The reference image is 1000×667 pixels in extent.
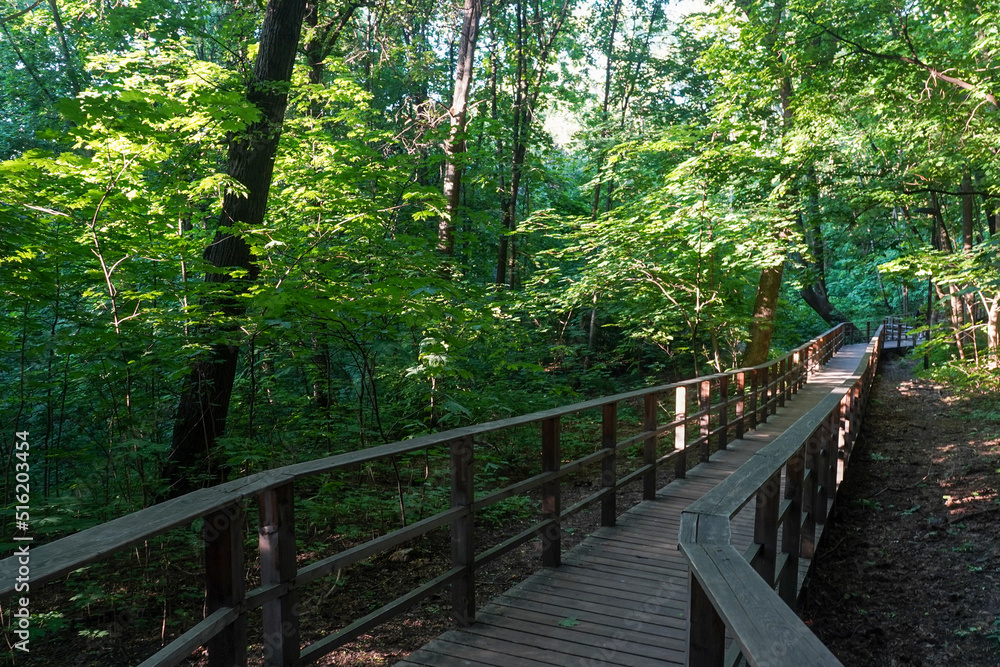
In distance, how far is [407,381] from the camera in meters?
7.87

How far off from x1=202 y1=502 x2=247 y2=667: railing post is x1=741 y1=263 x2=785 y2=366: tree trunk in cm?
1395

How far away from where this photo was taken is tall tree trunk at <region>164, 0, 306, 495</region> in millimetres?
6277

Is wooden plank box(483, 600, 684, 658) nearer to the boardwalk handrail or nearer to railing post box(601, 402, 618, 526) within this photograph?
the boardwalk handrail

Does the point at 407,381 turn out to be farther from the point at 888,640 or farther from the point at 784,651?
the point at 784,651

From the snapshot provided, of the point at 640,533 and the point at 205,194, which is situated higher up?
the point at 205,194

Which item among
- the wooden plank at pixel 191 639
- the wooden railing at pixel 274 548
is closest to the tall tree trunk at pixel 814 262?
the wooden railing at pixel 274 548

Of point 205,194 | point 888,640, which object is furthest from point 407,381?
point 888,640

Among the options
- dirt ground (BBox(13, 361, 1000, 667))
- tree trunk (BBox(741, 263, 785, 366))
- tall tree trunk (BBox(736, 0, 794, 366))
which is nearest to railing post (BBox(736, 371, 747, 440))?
dirt ground (BBox(13, 361, 1000, 667))

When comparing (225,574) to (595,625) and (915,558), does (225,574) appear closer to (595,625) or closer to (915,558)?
(595,625)

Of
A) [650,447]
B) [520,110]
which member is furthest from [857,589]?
[520,110]

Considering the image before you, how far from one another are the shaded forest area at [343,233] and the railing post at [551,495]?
1.64 m

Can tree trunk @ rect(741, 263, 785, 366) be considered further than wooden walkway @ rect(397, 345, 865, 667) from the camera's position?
Yes

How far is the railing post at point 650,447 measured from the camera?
5957 millimetres

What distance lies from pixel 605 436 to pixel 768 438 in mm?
5496
